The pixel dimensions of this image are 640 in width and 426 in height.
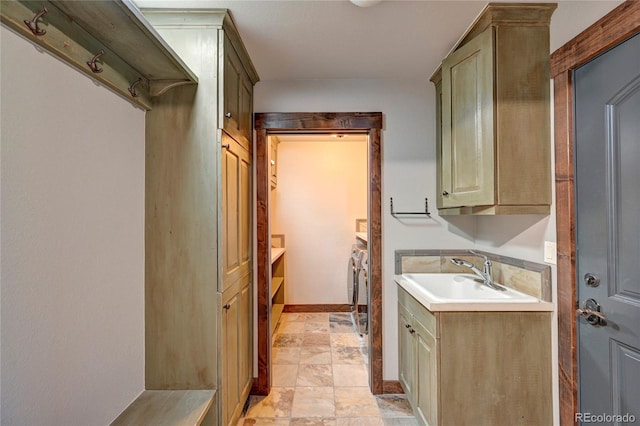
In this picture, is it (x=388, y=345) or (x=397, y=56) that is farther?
(x=388, y=345)

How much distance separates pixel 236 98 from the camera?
1.81m

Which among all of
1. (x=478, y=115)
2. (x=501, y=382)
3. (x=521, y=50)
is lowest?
(x=501, y=382)

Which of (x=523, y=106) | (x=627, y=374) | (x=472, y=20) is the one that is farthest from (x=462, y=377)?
(x=472, y=20)

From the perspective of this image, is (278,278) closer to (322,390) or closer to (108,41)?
(322,390)

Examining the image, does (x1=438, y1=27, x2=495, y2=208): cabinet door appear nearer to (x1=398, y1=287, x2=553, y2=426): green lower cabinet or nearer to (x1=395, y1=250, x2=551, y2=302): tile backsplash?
(x1=395, y1=250, x2=551, y2=302): tile backsplash

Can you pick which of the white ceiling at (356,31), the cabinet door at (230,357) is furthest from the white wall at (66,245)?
the white ceiling at (356,31)

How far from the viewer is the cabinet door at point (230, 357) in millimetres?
1568

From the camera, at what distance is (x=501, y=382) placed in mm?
1524

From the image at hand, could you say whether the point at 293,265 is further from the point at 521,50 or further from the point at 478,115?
the point at 521,50

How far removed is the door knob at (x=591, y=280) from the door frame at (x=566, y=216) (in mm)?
53

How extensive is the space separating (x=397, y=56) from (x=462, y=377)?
1.98 m

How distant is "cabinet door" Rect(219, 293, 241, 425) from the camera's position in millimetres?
1568

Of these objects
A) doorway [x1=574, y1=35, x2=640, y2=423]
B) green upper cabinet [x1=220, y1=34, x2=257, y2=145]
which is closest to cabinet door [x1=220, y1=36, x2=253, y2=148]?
green upper cabinet [x1=220, y1=34, x2=257, y2=145]

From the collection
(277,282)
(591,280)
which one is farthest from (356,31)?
(277,282)
